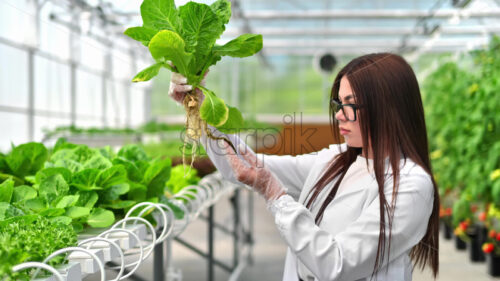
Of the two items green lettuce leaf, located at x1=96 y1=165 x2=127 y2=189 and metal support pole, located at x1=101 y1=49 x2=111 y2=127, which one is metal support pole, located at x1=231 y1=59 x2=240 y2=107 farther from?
green lettuce leaf, located at x1=96 y1=165 x2=127 y2=189

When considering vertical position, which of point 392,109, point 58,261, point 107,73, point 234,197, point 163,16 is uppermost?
point 107,73

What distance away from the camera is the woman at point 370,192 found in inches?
49.8

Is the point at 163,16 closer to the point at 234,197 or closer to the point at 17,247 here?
the point at 17,247

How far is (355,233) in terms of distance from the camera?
4.22 feet

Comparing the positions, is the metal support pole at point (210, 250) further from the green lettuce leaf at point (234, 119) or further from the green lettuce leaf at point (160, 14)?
the green lettuce leaf at point (160, 14)

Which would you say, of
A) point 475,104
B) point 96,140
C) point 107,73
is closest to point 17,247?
point 475,104

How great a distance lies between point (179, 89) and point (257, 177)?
11.7 inches

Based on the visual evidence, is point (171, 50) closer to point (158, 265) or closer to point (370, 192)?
point (370, 192)

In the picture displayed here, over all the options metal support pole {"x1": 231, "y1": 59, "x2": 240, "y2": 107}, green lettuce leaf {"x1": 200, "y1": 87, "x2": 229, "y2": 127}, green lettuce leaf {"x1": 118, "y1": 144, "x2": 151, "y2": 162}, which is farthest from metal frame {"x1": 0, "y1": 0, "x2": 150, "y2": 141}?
green lettuce leaf {"x1": 200, "y1": 87, "x2": 229, "y2": 127}

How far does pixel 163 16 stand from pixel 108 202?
581 mm

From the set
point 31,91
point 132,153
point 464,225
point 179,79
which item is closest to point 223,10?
point 179,79

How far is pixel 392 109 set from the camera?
1347mm

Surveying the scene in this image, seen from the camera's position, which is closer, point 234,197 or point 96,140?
point 234,197

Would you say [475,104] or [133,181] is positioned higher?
[475,104]
